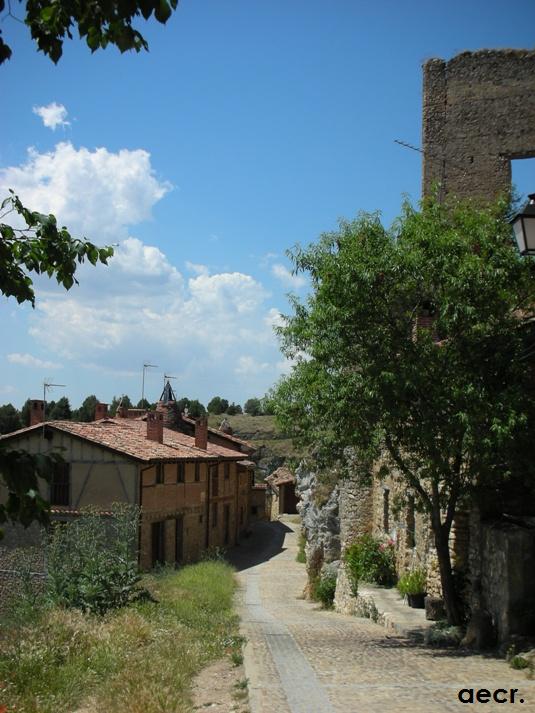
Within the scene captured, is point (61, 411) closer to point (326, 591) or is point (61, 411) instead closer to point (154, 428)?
point (154, 428)

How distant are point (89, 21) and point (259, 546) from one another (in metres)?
40.7

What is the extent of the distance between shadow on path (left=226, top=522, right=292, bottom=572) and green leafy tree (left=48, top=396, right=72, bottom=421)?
32.2 m

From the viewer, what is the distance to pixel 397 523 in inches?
733

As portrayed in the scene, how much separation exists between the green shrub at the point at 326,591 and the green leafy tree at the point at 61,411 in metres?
58.0

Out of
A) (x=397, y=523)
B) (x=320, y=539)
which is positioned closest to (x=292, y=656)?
(x=397, y=523)

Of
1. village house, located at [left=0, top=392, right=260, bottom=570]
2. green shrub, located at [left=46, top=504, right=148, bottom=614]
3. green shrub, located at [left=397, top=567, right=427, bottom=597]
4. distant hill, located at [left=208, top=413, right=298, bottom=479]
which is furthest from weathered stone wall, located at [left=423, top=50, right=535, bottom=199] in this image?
distant hill, located at [left=208, top=413, right=298, bottom=479]

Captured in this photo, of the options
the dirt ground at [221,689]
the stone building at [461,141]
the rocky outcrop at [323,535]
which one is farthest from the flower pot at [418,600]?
the rocky outcrop at [323,535]

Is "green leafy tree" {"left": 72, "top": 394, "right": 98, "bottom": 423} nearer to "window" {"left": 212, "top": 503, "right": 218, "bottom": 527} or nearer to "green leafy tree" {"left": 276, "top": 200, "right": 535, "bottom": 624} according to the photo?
"window" {"left": 212, "top": 503, "right": 218, "bottom": 527}

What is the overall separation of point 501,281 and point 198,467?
25.1 metres

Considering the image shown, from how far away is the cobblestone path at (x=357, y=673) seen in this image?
778 cm

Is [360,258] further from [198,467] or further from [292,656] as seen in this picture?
[198,467]

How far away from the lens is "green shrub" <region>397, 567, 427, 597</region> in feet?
50.0

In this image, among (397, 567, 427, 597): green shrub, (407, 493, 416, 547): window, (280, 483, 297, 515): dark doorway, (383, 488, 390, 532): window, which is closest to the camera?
Result: (397, 567, 427, 597): green shrub

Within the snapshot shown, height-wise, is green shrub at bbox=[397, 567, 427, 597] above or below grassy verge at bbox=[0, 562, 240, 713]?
above
